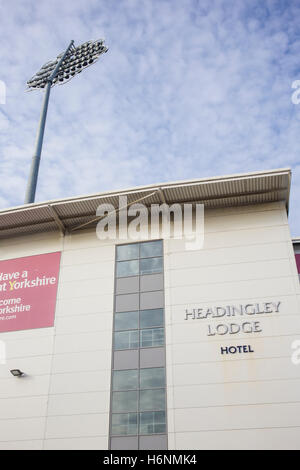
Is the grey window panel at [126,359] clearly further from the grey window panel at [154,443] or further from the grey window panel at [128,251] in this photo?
the grey window panel at [128,251]

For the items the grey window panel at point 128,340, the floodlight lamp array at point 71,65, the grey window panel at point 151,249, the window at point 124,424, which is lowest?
the window at point 124,424

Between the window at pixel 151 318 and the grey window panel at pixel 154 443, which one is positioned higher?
the window at pixel 151 318

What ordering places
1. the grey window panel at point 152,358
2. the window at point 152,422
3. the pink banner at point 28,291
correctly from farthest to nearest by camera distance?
the pink banner at point 28,291 → the grey window panel at point 152,358 → the window at point 152,422

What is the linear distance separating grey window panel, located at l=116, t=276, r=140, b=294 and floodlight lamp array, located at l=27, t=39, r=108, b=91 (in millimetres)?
18238

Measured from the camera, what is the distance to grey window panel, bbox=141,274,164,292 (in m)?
17.1

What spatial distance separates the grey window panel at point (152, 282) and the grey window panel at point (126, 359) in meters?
2.41

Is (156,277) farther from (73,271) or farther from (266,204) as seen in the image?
(266,204)

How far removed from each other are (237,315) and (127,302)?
13.4 feet

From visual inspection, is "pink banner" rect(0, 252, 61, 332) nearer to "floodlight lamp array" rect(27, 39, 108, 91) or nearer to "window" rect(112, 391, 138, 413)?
"window" rect(112, 391, 138, 413)

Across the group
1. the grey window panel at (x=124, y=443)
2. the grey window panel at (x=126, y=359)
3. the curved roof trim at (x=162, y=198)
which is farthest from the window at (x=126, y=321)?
the curved roof trim at (x=162, y=198)

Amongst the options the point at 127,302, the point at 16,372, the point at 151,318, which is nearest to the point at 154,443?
the point at 151,318

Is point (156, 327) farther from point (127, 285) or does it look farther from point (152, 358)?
point (127, 285)

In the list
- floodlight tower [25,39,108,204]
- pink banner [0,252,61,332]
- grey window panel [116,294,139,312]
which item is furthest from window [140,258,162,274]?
floodlight tower [25,39,108,204]

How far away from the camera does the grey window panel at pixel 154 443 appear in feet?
46.6
